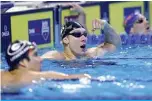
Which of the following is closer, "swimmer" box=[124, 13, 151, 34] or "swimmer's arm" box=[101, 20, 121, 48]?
"swimmer's arm" box=[101, 20, 121, 48]

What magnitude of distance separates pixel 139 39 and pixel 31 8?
67.7 inches

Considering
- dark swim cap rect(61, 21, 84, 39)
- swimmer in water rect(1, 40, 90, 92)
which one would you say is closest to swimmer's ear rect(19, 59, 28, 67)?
swimmer in water rect(1, 40, 90, 92)

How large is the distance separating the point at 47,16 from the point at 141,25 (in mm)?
1454

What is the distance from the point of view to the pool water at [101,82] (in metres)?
4.74

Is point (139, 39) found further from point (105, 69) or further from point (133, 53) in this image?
point (105, 69)

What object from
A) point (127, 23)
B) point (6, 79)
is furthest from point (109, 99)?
point (127, 23)

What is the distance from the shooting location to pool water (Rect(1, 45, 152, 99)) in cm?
474

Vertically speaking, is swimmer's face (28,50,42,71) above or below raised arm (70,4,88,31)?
below

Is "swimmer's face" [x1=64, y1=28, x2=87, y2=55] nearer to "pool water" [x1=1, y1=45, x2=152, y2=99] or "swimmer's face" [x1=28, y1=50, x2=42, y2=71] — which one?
"pool water" [x1=1, y1=45, x2=152, y2=99]

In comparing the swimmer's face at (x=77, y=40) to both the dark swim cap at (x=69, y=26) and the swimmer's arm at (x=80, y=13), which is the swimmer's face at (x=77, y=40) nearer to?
the dark swim cap at (x=69, y=26)

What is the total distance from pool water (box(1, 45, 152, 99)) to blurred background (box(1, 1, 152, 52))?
1.40 meters

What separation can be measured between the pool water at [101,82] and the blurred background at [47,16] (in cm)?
140

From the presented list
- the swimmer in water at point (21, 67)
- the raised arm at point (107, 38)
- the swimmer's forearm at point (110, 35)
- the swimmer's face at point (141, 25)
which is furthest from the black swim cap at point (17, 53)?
the swimmer's face at point (141, 25)

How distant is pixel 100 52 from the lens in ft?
24.7
